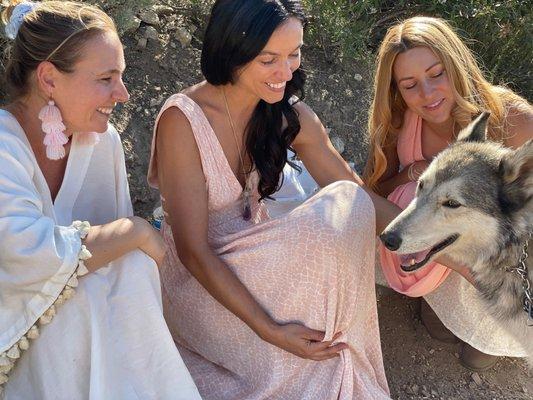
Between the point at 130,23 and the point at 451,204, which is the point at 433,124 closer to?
the point at 451,204

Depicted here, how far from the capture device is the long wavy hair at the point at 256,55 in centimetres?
295

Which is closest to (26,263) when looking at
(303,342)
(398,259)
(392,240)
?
(303,342)

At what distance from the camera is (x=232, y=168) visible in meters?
3.37

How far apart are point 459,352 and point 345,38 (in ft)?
9.04

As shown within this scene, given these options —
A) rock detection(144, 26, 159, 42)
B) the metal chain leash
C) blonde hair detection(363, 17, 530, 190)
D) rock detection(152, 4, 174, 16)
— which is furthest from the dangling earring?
rock detection(152, 4, 174, 16)

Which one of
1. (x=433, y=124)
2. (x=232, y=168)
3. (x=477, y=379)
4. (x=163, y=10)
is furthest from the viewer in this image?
(x=163, y=10)

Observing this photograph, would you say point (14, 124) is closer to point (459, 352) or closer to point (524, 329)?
point (524, 329)

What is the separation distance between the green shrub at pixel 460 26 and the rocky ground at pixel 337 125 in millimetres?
271

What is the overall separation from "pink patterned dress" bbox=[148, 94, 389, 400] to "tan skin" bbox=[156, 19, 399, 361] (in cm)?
6

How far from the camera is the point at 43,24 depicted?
8.71 ft

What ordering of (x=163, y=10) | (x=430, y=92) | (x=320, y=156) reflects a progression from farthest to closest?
(x=163, y=10)
(x=320, y=156)
(x=430, y=92)

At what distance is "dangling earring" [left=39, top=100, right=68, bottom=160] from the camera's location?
269cm

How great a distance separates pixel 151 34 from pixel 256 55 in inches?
95.5

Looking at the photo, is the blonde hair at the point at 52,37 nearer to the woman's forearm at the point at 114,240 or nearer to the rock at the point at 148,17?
the woman's forearm at the point at 114,240
